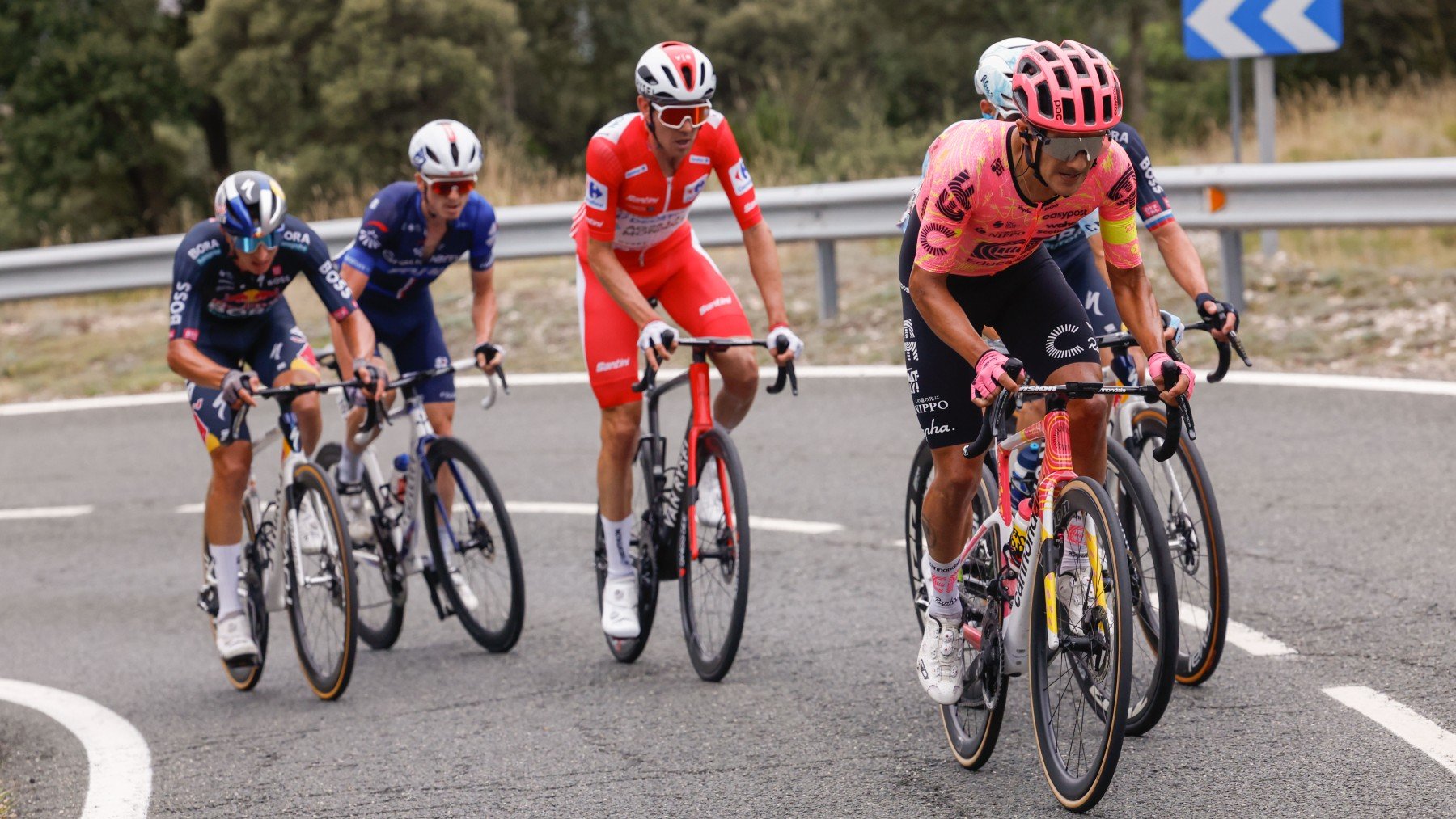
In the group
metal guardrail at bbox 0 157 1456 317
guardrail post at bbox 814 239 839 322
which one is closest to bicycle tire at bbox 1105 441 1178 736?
metal guardrail at bbox 0 157 1456 317

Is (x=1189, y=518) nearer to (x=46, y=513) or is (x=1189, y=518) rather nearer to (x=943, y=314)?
(x=943, y=314)

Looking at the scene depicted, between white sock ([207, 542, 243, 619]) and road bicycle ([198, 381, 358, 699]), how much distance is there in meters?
0.05

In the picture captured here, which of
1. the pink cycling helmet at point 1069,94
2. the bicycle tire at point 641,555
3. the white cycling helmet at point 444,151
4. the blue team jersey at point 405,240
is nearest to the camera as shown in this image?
the pink cycling helmet at point 1069,94

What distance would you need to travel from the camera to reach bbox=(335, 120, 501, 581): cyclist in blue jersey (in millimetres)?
6801

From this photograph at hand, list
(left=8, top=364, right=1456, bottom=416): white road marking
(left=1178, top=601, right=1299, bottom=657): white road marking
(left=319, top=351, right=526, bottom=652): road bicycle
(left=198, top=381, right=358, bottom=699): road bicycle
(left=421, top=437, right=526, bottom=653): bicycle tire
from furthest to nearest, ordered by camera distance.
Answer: (left=8, top=364, right=1456, bottom=416): white road marking, (left=319, top=351, right=526, bottom=652): road bicycle, (left=421, top=437, right=526, bottom=653): bicycle tire, (left=198, top=381, right=358, bottom=699): road bicycle, (left=1178, top=601, right=1299, bottom=657): white road marking

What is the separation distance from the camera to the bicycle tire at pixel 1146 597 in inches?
155

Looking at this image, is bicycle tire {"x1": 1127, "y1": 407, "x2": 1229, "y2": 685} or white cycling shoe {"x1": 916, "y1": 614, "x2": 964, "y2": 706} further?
bicycle tire {"x1": 1127, "y1": 407, "x2": 1229, "y2": 685}

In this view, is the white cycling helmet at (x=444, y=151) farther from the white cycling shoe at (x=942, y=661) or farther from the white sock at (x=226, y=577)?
the white cycling shoe at (x=942, y=661)

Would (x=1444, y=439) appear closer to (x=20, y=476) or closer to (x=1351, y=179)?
(x=1351, y=179)

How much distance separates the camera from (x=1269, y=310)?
10828 mm

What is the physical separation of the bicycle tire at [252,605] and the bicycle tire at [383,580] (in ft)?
1.26

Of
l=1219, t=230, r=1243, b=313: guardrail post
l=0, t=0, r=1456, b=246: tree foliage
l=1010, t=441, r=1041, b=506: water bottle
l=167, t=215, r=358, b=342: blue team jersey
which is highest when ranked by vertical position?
l=0, t=0, r=1456, b=246: tree foliage

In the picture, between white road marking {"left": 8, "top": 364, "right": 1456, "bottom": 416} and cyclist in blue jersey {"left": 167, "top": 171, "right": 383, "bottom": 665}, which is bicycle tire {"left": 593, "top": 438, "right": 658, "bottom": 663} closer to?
cyclist in blue jersey {"left": 167, "top": 171, "right": 383, "bottom": 665}

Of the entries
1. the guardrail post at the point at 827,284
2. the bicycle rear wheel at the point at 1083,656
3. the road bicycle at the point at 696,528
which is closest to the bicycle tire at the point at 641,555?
the road bicycle at the point at 696,528
